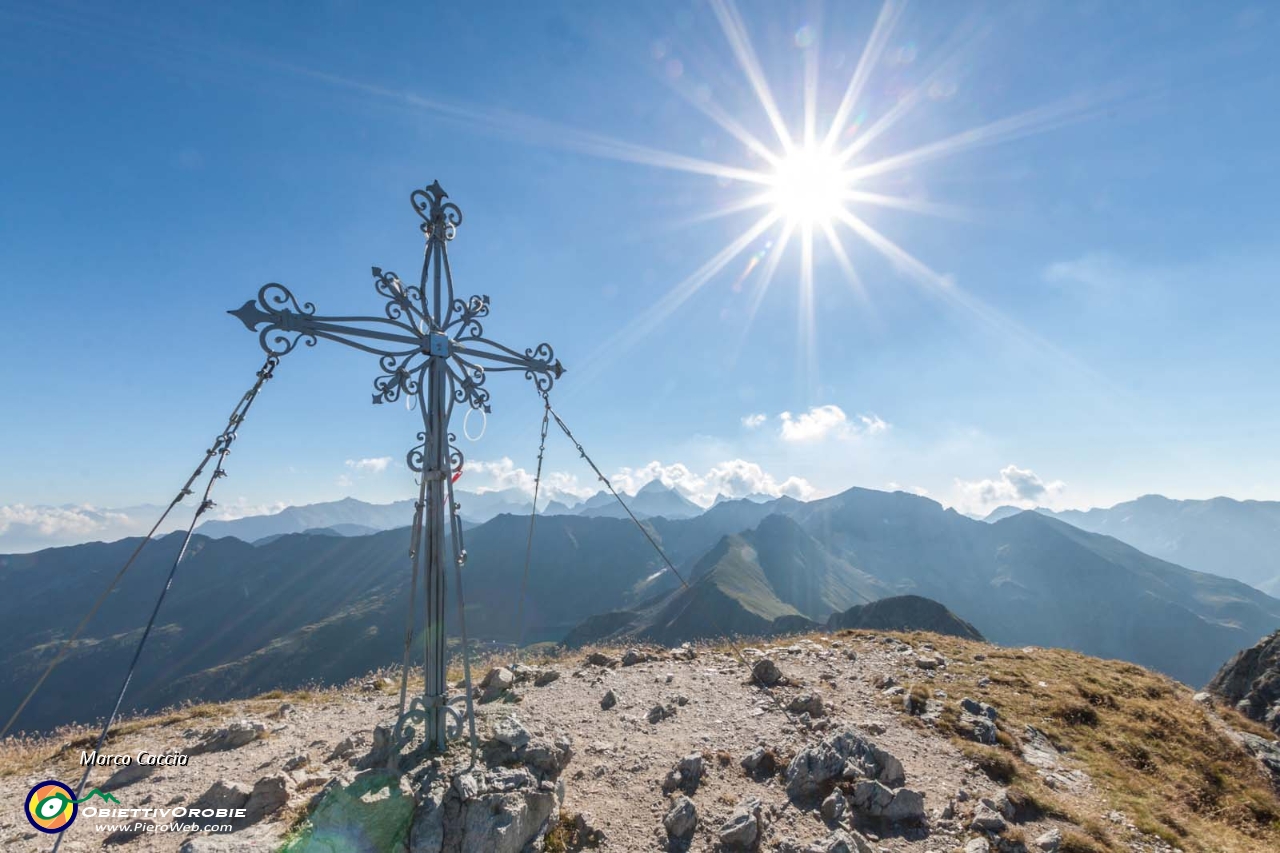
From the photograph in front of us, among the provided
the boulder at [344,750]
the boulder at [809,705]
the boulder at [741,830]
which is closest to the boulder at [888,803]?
the boulder at [741,830]

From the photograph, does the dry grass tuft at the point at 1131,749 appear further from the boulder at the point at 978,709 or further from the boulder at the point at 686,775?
the boulder at the point at 686,775

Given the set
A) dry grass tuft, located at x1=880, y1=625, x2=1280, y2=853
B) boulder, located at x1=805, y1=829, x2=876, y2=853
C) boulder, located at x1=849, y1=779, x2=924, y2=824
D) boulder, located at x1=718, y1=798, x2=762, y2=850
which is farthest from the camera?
dry grass tuft, located at x1=880, y1=625, x2=1280, y2=853

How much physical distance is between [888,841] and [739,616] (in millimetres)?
180554

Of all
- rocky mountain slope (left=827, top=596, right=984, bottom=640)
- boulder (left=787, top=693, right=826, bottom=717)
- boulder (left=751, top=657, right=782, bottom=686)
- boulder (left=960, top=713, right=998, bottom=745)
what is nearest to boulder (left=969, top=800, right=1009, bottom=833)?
boulder (left=960, top=713, right=998, bottom=745)

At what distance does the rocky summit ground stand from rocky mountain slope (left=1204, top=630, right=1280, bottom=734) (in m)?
2.42

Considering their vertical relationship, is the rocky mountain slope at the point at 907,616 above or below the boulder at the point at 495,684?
below

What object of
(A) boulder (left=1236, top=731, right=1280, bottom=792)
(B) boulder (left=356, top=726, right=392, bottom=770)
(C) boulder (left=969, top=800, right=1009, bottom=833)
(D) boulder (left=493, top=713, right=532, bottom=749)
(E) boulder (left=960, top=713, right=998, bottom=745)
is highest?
(D) boulder (left=493, top=713, right=532, bottom=749)

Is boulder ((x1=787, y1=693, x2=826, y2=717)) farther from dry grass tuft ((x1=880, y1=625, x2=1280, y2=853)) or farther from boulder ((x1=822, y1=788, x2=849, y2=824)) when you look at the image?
boulder ((x1=822, y1=788, x2=849, y2=824))

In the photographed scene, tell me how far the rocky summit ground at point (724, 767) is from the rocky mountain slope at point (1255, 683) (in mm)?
2421

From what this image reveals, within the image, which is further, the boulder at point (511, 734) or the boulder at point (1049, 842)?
the boulder at point (511, 734)

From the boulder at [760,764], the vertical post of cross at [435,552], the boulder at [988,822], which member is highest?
the vertical post of cross at [435,552]

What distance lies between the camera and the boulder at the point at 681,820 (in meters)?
7.40

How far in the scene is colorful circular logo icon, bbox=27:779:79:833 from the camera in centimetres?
754

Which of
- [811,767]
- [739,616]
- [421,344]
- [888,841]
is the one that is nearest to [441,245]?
[421,344]
